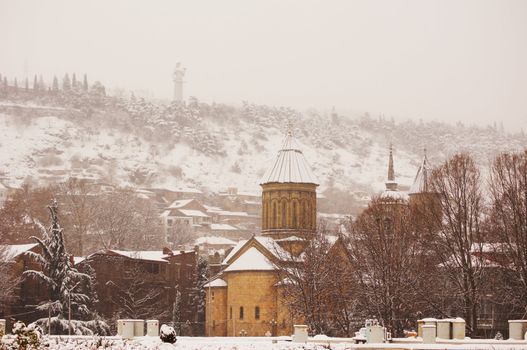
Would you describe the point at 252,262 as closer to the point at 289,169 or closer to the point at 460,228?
the point at 289,169

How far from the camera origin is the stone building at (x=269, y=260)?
2307 inches

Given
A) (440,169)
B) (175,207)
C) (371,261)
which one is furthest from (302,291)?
(175,207)

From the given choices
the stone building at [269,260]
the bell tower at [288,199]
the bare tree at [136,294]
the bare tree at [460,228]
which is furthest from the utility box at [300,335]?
the bare tree at [136,294]

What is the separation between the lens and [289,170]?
209 ft

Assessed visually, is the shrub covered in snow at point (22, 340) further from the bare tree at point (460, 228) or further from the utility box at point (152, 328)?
the bare tree at point (460, 228)

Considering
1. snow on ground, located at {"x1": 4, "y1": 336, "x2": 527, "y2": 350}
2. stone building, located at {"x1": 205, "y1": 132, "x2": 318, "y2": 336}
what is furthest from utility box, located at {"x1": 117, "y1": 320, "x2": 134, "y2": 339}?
stone building, located at {"x1": 205, "y1": 132, "x2": 318, "y2": 336}

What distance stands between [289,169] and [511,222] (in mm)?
18752

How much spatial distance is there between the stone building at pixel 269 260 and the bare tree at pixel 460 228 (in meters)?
10.2

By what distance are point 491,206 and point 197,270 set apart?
1061 inches

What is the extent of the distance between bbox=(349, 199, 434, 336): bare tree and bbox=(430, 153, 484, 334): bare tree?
164cm

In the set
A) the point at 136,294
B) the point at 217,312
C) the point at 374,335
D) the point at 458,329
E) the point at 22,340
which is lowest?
the point at 217,312

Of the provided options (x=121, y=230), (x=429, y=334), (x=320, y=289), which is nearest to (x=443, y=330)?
(x=429, y=334)

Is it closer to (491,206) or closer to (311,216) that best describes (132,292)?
(311,216)

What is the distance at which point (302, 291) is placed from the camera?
51938 mm
